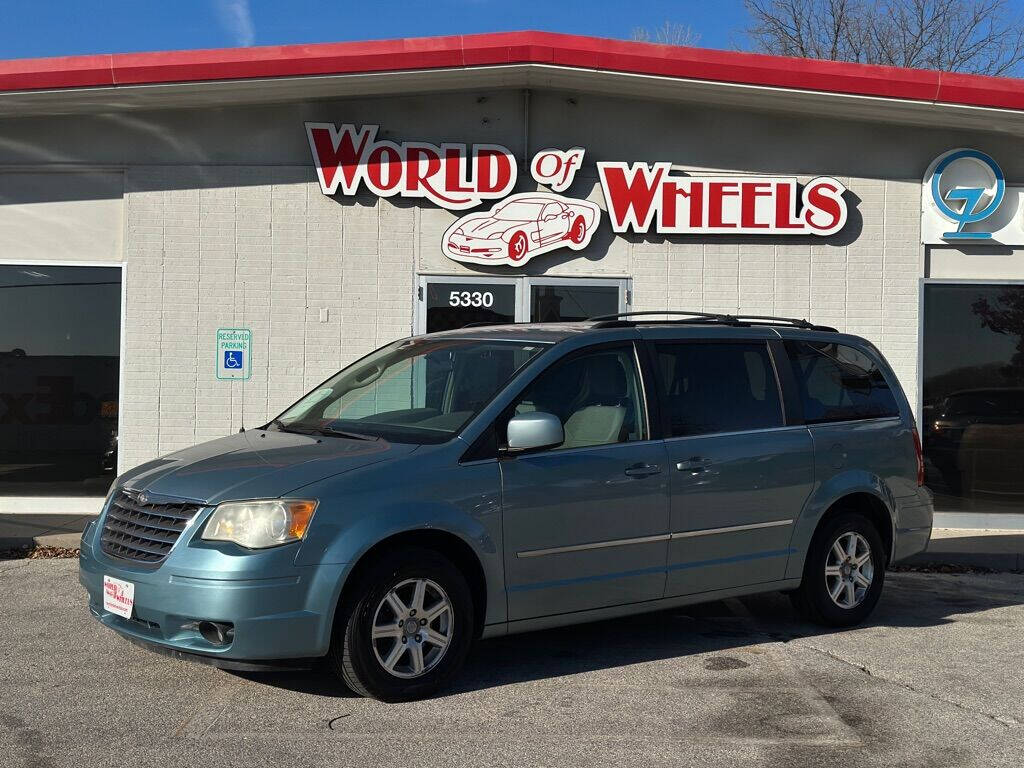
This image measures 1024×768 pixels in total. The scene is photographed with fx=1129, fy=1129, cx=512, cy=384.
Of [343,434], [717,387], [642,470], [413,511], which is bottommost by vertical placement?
[413,511]

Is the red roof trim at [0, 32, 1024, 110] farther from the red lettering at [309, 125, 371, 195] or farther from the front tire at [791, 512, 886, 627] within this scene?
the front tire at [791, 512, 886, 627]

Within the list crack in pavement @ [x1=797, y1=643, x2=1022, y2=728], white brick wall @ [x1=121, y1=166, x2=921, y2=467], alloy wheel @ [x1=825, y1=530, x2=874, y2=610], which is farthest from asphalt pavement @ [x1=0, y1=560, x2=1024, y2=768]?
white brick wall @ [x1=121, y1=166, x2=921, y2=467]

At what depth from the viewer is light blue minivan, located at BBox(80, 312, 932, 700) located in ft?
16.2

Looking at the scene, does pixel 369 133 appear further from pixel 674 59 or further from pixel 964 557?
pixel 964 557

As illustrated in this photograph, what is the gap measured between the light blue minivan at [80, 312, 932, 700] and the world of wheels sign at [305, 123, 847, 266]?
408cm

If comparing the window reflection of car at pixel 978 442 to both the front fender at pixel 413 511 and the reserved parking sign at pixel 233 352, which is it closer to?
the reserved parking sign at pixel 233 352

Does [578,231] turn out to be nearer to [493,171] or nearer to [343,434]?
[493,171]

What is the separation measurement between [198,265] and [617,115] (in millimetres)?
4421

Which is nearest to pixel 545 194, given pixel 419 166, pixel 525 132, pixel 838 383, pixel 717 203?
pixel 525 132

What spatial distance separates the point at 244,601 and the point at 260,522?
0.35 meters

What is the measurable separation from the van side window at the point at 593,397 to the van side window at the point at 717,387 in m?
0.22

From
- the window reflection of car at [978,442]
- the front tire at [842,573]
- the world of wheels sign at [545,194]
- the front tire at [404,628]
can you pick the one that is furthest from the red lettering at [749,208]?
the front tire at [404,628]

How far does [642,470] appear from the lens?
5.96 meters

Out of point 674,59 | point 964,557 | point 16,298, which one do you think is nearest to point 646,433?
point 964,557
